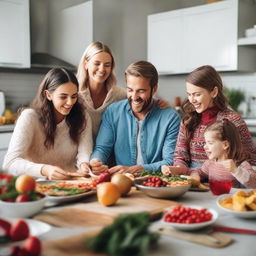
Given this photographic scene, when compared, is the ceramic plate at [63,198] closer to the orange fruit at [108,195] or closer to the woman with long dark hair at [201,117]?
the orange fruit at [108,195]

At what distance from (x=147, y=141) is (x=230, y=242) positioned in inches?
54.3

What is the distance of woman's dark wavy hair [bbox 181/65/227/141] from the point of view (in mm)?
2178

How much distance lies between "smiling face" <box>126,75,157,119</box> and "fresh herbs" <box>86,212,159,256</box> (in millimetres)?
1398

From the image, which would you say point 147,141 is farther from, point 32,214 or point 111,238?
point 111,238

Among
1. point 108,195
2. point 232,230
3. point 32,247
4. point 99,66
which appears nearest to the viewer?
point 32,247

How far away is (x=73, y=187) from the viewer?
164cm

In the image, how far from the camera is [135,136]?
2.45 metres

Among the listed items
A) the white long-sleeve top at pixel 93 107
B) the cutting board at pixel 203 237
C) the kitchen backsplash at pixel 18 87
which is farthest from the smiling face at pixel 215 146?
the kitchen backsplash at pixel 18 87

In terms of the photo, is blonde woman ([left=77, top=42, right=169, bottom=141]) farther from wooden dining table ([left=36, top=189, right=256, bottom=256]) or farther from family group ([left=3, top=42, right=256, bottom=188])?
wooden dining table ([left=36, top=189, right=256, bottom=256])

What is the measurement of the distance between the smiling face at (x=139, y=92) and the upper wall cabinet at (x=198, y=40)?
88.1 inches

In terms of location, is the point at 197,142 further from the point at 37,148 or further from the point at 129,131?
the point at 37,148

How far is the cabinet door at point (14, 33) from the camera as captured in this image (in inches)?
169

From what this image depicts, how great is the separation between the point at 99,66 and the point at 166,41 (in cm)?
252

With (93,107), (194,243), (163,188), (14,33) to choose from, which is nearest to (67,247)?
(194,243)
